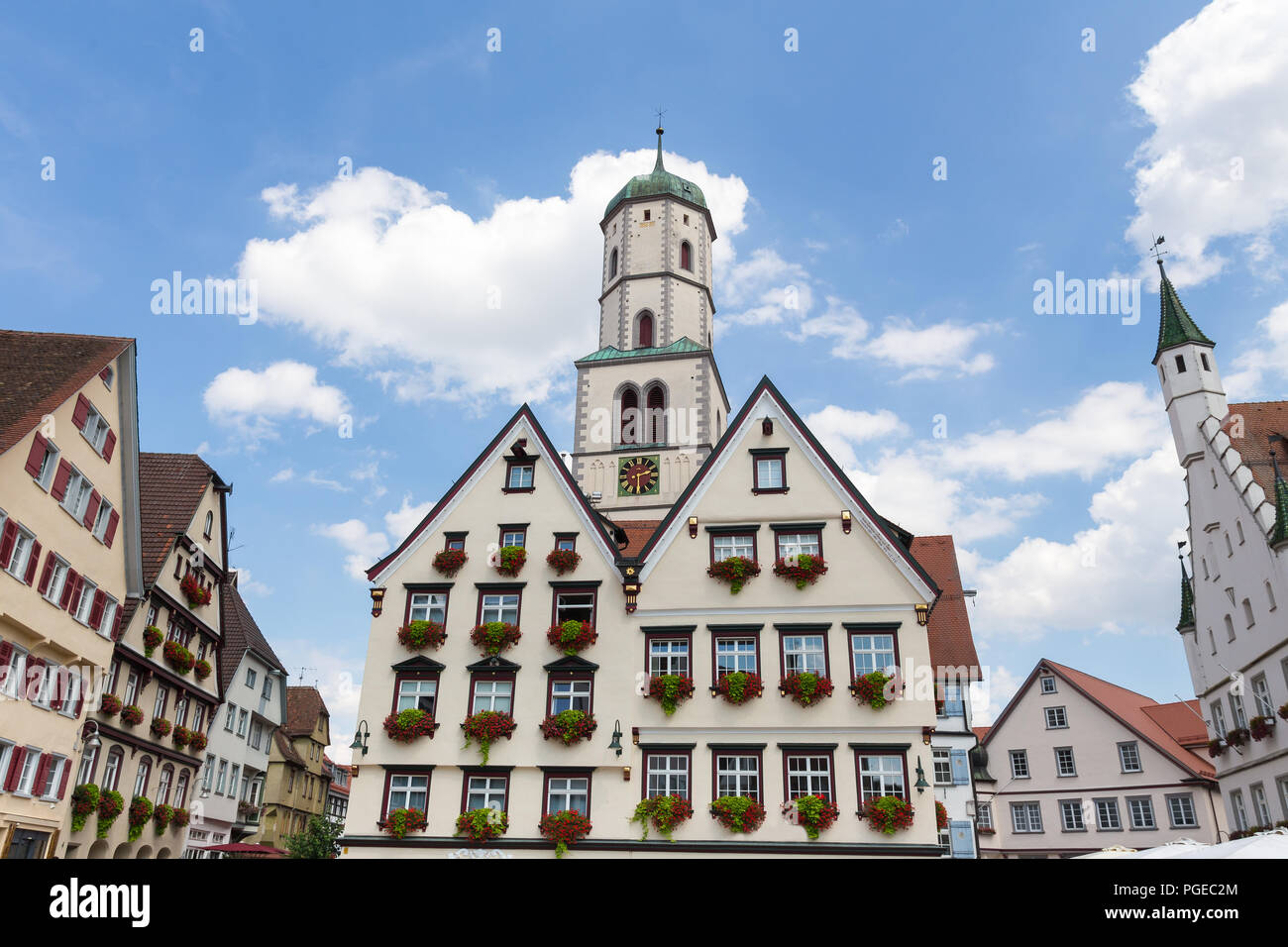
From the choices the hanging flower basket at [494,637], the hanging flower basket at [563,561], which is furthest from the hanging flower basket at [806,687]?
the hanging flower basket at [494,637]

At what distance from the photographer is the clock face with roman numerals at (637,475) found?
57.8 m

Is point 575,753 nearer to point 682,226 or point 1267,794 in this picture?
point 1267,794

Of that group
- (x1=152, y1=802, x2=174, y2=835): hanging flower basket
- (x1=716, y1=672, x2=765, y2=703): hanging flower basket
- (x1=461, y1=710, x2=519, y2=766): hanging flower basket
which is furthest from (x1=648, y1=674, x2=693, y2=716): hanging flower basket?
(x1=152, y1=802, x2=174, y2=835): hanging flower basket

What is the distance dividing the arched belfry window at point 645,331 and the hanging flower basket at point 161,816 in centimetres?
4062

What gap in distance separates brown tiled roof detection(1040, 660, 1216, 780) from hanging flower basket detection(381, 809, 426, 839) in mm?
36410

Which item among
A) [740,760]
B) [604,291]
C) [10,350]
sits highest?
[604,291]

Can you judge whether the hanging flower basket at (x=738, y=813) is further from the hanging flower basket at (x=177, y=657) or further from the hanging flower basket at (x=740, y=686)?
the hanging flower basket at (x=177, y=657)

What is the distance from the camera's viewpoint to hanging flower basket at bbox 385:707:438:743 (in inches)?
1130

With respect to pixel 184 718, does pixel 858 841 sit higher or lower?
lower

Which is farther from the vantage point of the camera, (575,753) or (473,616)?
(473,616)

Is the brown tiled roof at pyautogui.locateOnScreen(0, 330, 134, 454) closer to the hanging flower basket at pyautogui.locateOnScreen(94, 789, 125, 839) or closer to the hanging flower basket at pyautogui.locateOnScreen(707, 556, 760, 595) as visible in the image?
the hanging flower basket at pyautogui.locateOnScreen(94, 789, 125, 839)
